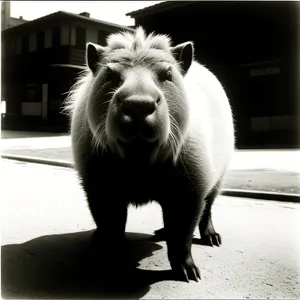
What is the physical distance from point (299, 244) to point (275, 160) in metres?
6.30

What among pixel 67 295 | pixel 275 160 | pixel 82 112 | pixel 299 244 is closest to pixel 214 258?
pixel 299 244

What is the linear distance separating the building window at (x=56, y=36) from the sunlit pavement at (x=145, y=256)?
46.5ft

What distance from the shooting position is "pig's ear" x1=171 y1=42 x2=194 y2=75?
260 cm

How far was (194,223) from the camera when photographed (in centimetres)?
273

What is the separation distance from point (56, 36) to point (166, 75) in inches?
669

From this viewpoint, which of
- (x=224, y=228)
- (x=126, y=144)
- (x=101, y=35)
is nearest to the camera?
(x=126, y=144)

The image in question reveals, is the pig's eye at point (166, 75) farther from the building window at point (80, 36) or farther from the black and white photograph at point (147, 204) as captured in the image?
the building window at point (80, 36)

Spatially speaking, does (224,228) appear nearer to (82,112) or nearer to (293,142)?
(82,112)

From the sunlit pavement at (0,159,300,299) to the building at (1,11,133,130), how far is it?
38.6 ft

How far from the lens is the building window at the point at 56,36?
59.6ft

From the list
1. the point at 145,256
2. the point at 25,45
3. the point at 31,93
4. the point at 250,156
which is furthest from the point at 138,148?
the point at 25,45

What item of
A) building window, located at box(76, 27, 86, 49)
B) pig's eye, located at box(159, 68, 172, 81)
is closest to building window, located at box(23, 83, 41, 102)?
building window, located at box(76, 27, 86, 49)

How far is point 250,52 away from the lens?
15.4m

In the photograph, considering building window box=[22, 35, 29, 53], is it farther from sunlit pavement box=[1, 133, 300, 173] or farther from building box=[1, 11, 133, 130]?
sunlit pavement box=[1, 133, 300, 173]
